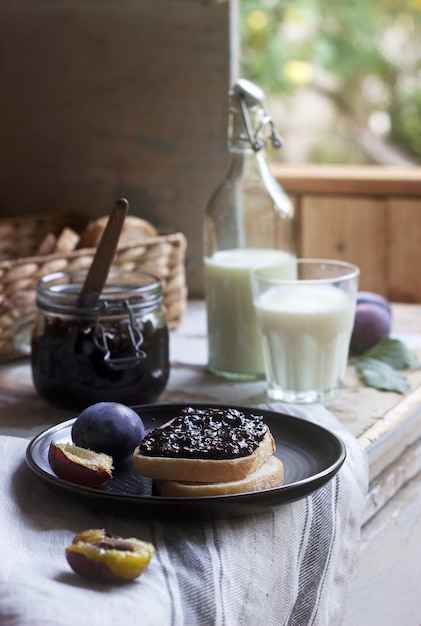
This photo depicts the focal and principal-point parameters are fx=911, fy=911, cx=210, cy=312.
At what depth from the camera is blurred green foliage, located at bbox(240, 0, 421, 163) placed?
4.39 metres

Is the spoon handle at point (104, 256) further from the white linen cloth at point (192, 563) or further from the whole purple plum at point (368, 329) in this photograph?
the whole purple plum at point (368, 329)

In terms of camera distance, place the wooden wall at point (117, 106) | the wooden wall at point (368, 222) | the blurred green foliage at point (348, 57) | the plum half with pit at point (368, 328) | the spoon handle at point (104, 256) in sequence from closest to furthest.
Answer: the spoon handle at point (104, 256) → the plum half with pit at point (368, 328) → the wooden wall at point (117, 106) → the wooden wall at point (368, 222) → the blurred green foliage at point (348, 57)

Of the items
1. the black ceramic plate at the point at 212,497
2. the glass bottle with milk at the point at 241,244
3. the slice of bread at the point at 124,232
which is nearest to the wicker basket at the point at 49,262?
the slice of bread at the point at 124,232

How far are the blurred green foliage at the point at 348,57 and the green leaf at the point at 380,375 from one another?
126 inches

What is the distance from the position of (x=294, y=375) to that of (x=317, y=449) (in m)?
0.28

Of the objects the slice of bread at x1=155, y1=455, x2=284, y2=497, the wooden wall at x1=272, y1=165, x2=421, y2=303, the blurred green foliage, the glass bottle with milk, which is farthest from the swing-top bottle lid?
the blurred green foliage

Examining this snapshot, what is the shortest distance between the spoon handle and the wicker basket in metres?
0.22

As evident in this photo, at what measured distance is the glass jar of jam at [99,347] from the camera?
111cm

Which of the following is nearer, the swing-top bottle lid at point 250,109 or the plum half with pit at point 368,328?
the swing-top bottle lid at point 250,109

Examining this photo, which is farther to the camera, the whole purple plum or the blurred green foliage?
the blurred green foliage

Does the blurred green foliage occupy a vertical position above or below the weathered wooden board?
above

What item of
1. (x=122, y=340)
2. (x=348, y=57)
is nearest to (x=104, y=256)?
(x=122, y=340)

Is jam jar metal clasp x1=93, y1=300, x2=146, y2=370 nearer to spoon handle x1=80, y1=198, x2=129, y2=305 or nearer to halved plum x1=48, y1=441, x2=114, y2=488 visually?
spoon handle x1=80, y1=198, x2=129, y2=305

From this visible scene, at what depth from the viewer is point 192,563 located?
0.77 metres
